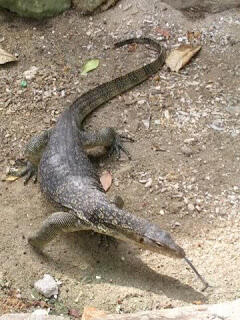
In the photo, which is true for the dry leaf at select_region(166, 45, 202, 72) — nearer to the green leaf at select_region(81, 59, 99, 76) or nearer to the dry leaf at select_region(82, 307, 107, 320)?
the green leaf at select_region(81, 59, 99, 76)

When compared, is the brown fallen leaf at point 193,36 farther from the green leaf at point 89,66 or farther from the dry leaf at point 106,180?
the dry leaf at point 106,180

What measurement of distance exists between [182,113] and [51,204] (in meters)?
1.49

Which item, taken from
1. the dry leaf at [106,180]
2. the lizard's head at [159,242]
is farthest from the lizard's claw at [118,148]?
the lizard's head at [159,242]

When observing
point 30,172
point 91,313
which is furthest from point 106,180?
point 91,313

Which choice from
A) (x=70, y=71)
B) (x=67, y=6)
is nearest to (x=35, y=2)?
(x=67, y=6)

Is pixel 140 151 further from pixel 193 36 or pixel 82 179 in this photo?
pixel 193 36

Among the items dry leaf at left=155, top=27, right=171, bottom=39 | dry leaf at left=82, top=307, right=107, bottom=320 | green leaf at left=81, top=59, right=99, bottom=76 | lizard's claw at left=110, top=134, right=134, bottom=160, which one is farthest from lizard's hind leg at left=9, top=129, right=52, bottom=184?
dry leaf at left=155, top=27, right=171, bottom=39

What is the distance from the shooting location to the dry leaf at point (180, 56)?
558 centimetres

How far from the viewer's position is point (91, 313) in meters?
3.36

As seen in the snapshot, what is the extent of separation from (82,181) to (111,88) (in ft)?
4.35

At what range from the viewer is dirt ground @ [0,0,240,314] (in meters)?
3.81

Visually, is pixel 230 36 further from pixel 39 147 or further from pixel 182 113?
pixel 39 147

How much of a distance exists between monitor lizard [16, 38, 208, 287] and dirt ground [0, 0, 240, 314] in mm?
138

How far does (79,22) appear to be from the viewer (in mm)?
6199
